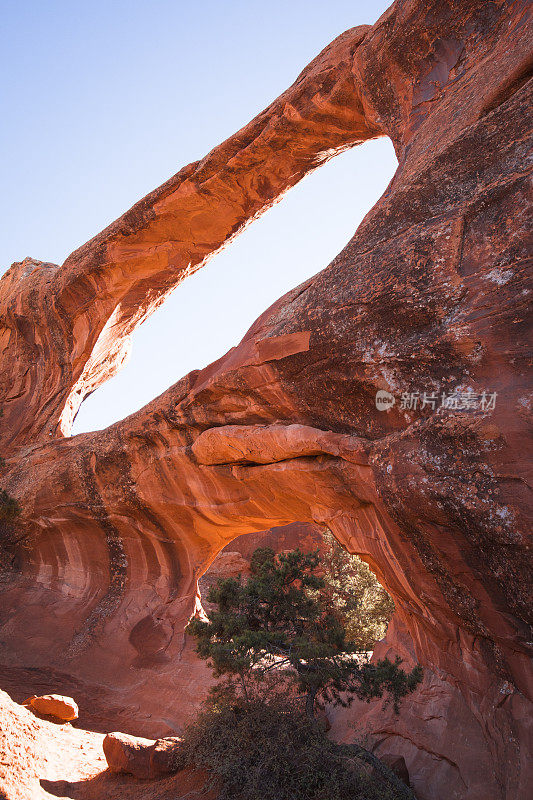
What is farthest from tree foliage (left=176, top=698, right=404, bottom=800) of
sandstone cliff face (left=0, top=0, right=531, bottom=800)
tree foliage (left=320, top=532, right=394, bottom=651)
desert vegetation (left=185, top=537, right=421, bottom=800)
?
tree foliage (left=320, top=532, right=394, bottom=651)

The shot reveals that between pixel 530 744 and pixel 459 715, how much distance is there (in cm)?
132

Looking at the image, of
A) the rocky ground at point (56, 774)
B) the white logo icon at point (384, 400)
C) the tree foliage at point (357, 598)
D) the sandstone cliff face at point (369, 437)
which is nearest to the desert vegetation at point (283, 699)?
the rocky ground at point (56, 774)

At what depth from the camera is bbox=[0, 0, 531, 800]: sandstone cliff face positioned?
6383 mm

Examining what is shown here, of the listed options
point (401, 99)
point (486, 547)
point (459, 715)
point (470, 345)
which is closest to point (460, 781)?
point (459, 715)

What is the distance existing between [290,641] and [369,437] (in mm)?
3392

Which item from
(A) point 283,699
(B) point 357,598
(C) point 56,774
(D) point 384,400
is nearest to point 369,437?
(D) point 384,400

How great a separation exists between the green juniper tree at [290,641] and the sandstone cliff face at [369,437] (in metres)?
1.30

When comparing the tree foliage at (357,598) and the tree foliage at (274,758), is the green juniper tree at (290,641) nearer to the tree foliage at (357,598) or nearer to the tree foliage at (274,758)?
the tree foliage at (274,758)

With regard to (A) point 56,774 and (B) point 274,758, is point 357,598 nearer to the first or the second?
(B) point 274,758

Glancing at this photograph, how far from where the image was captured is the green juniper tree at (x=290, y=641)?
21.9 ft

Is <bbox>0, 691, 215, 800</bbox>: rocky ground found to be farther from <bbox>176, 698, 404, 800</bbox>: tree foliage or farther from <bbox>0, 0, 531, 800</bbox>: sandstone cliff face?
<bbox>0, 0, 531, 800</bbox>: sandstone cliff face

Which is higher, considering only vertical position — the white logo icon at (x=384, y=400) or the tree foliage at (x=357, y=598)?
the white logo icon at (x=384, y=400)

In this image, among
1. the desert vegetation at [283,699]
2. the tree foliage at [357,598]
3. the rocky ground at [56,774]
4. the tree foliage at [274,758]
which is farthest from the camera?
the tree foliage at [357,598]

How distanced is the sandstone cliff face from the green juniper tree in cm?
130
